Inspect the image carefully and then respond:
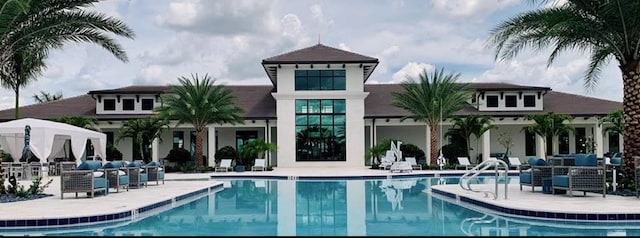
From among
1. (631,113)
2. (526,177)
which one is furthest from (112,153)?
Result: (631,113)

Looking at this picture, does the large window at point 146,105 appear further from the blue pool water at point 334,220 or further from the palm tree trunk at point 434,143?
the blue pool water at point 334,220

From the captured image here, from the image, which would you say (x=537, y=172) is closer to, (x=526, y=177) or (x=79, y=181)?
(x=526, y=177)

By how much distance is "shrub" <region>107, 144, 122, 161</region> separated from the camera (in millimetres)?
33750

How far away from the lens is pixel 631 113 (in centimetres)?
1531

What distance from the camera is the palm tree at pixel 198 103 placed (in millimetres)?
30359

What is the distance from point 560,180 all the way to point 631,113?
2.87 metres

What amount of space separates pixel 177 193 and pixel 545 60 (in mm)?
11234

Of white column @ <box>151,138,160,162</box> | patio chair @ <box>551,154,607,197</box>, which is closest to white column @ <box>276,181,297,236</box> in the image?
patio chair @ <box>551,154,607,197</box>

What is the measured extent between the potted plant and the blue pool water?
13493 mm

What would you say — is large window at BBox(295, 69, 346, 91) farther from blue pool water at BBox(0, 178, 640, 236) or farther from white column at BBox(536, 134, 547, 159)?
blue pool water at BBox(0, 178, 640, 236)

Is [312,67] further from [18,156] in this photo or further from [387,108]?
[18,156]

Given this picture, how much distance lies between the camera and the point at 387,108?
35625mm

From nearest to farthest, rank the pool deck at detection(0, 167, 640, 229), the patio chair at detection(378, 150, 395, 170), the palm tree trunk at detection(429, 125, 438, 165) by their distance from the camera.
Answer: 1. the pool deck at detection(0, 167, 640, 229)
2. the patio chair at detection(378, 150, 395, 170)
3. the palm tree trunk at detection(429, 125, 438, 165)

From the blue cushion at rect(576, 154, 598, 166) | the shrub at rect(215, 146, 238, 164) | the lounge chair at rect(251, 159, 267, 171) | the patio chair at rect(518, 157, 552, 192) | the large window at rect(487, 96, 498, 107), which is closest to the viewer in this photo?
the blue cushion at rect(576, 154, 598, 166)
